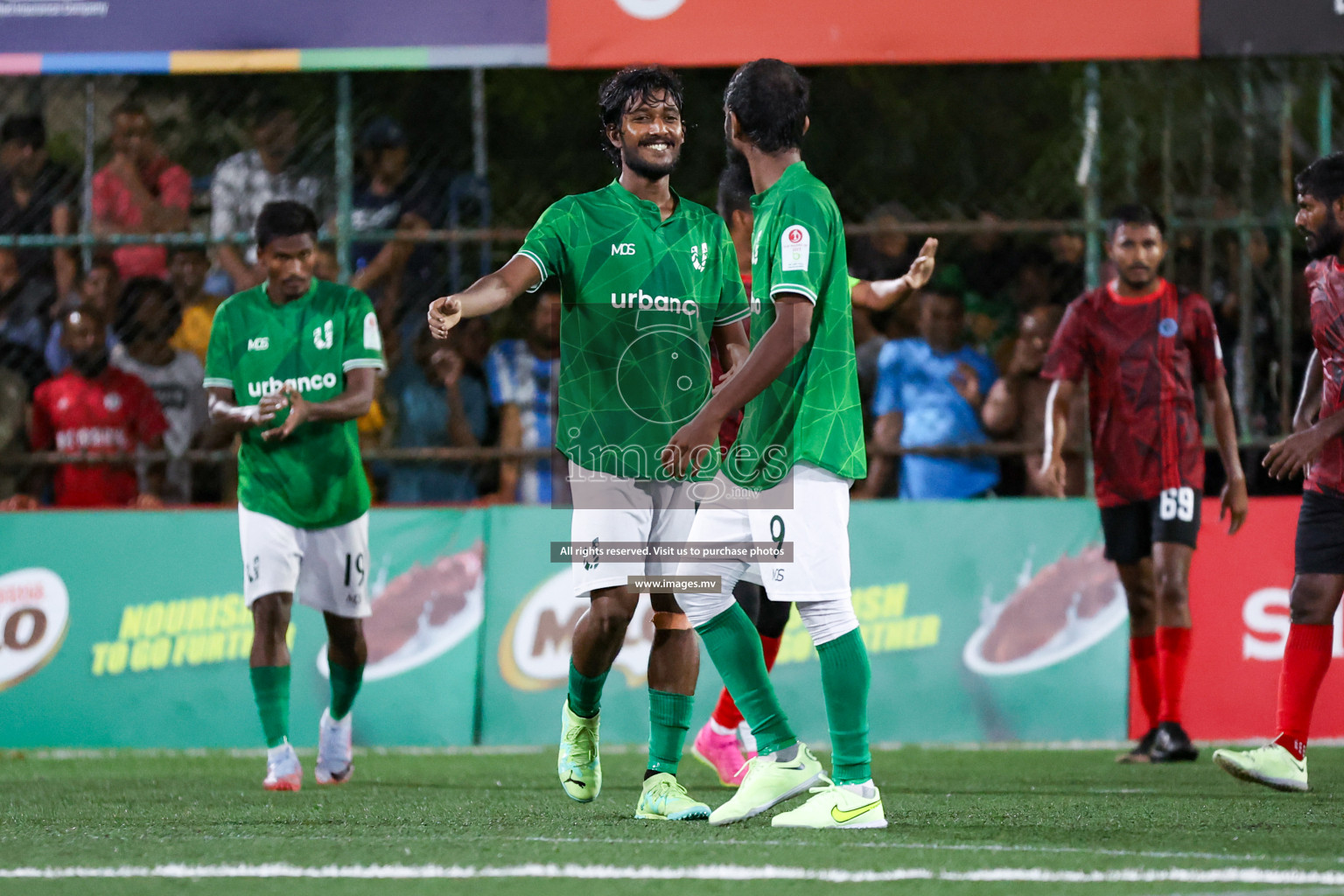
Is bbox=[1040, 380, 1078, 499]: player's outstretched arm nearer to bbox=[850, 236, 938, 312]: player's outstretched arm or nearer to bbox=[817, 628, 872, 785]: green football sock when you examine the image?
bbox=[850, 236, 938, 312]: player's outstretched arm

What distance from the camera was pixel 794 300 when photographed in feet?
14.8

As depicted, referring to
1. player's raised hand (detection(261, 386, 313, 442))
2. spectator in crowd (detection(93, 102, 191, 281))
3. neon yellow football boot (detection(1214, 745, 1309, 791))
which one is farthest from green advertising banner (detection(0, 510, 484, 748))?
neon yellow football boot (detection(1214, 745, 1309, 791))

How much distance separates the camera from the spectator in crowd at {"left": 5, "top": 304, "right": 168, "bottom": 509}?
9.25 m

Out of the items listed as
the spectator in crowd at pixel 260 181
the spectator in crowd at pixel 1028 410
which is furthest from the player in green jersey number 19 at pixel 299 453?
the spectator in crowd at pixel 1028 410

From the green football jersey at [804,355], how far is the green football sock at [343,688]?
8.97 feet

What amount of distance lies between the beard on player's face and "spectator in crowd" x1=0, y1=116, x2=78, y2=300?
679 cm

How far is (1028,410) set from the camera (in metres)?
9.21

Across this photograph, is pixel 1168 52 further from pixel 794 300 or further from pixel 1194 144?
pixel 794 300

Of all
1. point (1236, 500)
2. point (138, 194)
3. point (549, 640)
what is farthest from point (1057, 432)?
point (138, 194)

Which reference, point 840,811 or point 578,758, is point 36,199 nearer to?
point 578,758

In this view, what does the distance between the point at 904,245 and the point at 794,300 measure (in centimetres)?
490

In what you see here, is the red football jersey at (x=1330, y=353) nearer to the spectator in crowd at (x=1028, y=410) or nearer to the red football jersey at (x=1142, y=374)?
the red football jersey at (x=1142, y=374)

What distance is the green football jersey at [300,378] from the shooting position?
674 cm

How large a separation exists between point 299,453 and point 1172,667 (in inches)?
153
